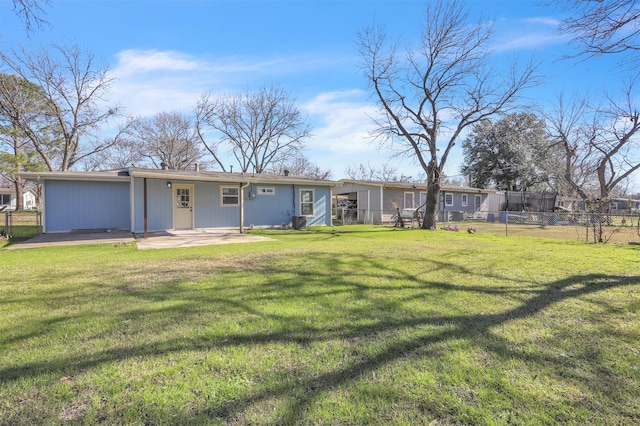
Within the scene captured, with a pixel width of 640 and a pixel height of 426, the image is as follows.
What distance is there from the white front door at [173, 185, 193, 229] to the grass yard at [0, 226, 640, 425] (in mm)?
7446

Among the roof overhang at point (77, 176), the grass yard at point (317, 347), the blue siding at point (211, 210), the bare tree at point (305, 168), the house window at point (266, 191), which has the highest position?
the bare tree at point (305, 168)

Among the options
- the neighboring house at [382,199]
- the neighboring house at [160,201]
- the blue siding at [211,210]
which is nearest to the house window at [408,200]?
the neighboring house at [382,199]

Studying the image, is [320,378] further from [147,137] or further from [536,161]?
[536,161]

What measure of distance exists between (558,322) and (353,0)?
11.9 meters

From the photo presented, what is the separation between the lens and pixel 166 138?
31.8 meters

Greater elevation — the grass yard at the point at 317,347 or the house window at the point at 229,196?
the house window at the point at 229,196

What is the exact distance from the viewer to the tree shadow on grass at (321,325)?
2252mm

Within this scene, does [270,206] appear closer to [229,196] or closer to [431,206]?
[229,196]

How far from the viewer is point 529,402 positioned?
204 centimetres

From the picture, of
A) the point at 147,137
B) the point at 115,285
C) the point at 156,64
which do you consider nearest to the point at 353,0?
the point at 156,64

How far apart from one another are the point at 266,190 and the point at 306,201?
85.5 inches

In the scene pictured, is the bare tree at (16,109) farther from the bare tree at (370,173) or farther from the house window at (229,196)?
the bare tree at (370,173)

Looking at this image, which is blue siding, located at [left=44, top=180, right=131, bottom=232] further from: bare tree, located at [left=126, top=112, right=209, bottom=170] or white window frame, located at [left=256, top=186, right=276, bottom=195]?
bare tree, located at [left=126, top=112, right=209, bottom=170]

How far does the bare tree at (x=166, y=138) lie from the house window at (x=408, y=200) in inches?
860
